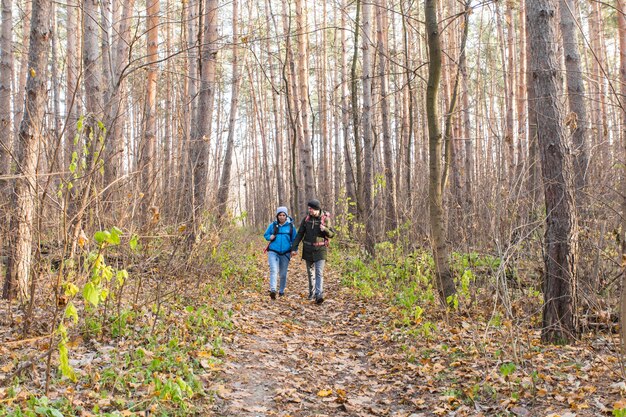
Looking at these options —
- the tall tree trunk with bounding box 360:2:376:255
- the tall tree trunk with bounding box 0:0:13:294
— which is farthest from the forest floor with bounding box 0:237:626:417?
the tall tree trunk with bounding box 360:2:376:255

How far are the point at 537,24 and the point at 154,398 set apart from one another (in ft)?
16.7

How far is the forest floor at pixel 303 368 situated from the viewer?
12.6ft

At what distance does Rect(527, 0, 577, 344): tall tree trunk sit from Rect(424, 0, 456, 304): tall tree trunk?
1291mm

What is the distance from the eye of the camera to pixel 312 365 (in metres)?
5.55

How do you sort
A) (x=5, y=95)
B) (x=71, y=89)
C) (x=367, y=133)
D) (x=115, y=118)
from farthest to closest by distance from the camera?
1. (x=367, y=133)
2. (x=5, y=95)
3. (x=71, y=89)
4. (x=115, y=118)

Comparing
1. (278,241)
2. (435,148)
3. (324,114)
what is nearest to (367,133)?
(278,241)

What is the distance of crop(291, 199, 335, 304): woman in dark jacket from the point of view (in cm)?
856

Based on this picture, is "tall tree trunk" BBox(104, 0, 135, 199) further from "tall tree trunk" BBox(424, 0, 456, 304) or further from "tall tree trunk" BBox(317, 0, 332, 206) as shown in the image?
"tall tree trunk" BBox(317, 0, 332, 206)

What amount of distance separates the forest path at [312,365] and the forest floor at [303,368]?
0.06 feet

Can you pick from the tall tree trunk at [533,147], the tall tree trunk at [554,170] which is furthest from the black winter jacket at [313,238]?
the tall tree trunk at [554,170]

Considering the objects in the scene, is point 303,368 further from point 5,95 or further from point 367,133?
point 367,133

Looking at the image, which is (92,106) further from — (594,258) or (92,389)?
(594,258)

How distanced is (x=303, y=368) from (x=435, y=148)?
3.26 m

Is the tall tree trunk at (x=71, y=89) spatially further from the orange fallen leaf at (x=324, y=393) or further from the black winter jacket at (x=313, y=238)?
the black winter jacket at (x=313, y=238)
